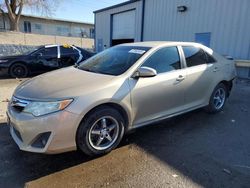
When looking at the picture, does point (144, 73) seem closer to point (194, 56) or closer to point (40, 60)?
point (194, 56)

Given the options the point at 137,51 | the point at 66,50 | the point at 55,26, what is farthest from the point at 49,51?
the point at 55,26

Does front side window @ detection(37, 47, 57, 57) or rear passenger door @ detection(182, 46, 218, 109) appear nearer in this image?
rear passenger door @ detection(182, 46, 218, 109)

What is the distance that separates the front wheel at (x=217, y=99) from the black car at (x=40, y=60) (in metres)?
6.41

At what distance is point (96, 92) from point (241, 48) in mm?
8237

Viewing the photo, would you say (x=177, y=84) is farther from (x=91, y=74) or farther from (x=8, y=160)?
(x=8, y=160)

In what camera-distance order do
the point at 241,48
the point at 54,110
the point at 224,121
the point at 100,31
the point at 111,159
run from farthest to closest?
the point at 100,31 → the point at 241,48 → the point at 224,121 → the point at 111,159 → the point at 54,110

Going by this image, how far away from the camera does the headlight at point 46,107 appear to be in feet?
9.52

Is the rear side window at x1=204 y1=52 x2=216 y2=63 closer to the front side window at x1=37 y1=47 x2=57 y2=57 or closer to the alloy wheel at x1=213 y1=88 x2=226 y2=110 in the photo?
the alloy wheel at x1=213 y1=88 x2=226 y2=110

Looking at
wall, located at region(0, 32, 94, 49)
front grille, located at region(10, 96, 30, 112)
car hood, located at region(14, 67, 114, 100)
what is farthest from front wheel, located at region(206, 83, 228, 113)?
wall, located at region(0, 32, 94, 49)

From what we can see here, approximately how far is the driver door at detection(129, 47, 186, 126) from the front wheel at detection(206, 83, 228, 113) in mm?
1083

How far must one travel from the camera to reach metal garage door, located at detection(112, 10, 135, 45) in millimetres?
15762

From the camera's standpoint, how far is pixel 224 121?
15.9 feet

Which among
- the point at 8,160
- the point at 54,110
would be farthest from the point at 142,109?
the point at 8,160

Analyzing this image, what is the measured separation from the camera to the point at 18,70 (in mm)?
9859
